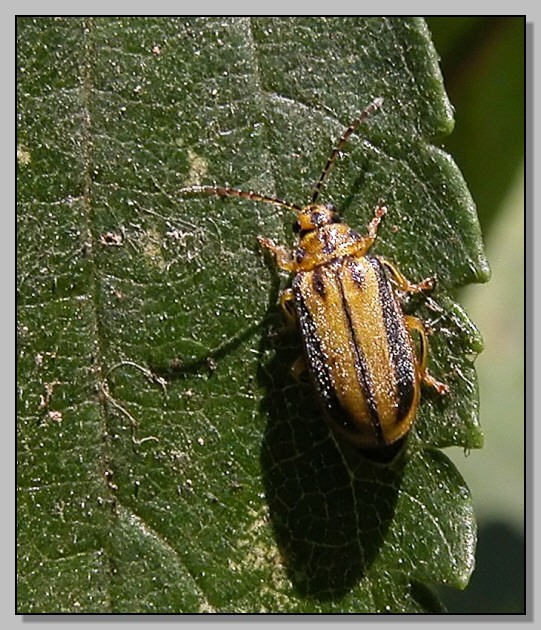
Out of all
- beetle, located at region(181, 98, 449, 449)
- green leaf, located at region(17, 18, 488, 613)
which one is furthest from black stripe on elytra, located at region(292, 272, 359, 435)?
A: green leaf, located at region(17, 18, 488, 613)

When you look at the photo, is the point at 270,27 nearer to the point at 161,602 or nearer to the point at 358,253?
the point at 358,253

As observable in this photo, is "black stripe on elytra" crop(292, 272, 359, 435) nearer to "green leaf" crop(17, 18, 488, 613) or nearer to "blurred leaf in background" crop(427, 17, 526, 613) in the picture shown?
"green leaf" crop(17, 18, 488, 613)

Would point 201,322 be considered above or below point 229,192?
below

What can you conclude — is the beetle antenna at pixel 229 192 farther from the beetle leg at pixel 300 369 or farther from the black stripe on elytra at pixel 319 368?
the beetle leg at pixel 300 369

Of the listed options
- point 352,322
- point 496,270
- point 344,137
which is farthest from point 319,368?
point 496,270

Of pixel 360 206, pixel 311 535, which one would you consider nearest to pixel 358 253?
pixel 360 206

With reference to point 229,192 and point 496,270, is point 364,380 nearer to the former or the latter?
point 229,192

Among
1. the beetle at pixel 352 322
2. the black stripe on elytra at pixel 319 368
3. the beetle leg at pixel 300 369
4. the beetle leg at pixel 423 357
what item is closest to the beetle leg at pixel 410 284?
the beetle at pixel 352 322
